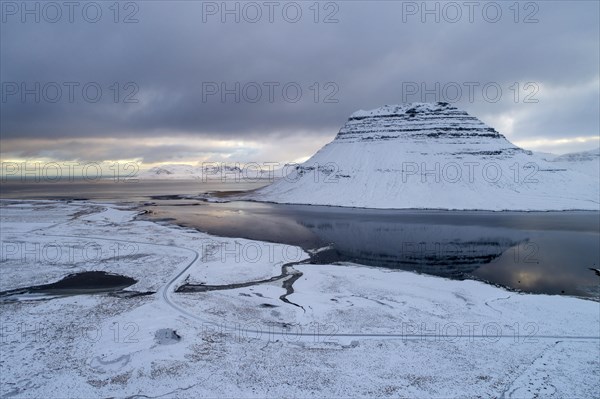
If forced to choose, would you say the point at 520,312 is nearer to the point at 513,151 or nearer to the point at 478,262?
the point at 478,262

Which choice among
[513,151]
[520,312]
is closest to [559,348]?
[520,312]

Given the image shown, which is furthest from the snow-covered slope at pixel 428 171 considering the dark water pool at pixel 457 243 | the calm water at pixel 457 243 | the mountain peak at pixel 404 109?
the calm water at pixel 457 243

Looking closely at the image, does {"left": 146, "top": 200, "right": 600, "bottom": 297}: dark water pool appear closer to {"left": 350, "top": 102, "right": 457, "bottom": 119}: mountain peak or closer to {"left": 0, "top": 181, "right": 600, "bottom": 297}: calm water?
{"left": 0, "top": 181, "right": 600, "bottom": 297}: calm water

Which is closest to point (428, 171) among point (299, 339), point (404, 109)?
point (404, 109)

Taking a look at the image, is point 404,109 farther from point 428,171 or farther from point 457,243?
point 457,243

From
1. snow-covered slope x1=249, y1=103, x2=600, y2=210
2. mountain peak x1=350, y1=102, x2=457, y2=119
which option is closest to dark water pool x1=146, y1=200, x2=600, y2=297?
snow-covered slope x1=249, y1=103, x2=600, y2=210

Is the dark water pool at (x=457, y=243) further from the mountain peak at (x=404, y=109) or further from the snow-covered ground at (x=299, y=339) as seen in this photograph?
the mountain peak at (x=404, y=109)
